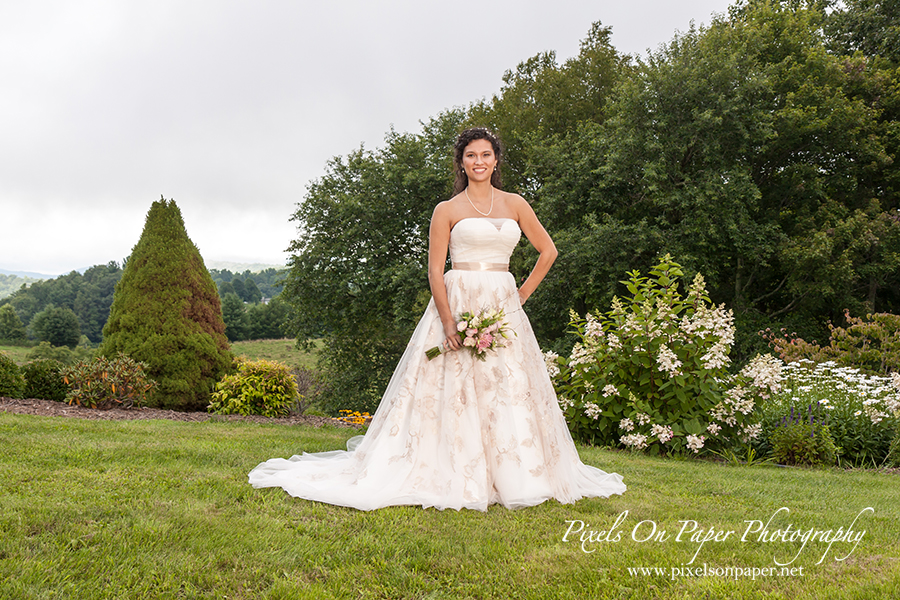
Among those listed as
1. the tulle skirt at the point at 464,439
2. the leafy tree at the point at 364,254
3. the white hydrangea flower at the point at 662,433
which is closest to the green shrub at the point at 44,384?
the tulle skirt at the point at 464,439

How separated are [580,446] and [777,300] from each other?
43.3ft

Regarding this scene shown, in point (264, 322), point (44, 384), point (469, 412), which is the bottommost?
point (44, 384)

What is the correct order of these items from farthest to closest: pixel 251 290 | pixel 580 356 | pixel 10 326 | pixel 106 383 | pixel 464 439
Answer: pixel 251 290 → pixel 10 326 → pixel 106 383 → pixel 580 356 → pixel 464 439

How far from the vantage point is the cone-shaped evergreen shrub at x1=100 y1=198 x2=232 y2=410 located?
30.2 ft

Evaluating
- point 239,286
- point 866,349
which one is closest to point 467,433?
point 866,349

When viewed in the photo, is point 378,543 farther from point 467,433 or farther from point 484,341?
point 484,341

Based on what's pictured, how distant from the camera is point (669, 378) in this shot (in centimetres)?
584

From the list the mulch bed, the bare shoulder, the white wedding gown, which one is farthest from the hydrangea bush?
the mulch bed

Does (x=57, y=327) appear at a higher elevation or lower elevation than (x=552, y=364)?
higher

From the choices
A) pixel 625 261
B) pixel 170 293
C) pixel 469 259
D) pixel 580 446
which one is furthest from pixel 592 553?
pixel 625 261

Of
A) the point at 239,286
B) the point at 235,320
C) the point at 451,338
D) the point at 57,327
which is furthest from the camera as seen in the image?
the point at 239,286

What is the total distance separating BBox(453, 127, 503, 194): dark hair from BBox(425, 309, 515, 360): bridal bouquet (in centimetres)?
100

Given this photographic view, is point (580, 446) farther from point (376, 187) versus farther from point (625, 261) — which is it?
point (376, 187)

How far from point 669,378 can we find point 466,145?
3544 millimetres
